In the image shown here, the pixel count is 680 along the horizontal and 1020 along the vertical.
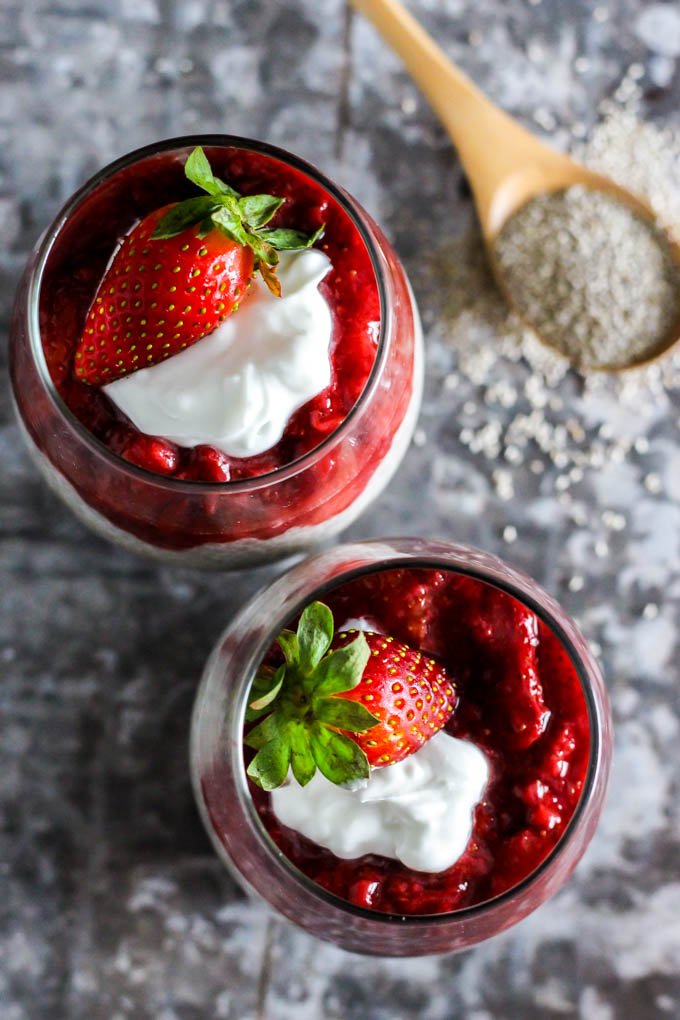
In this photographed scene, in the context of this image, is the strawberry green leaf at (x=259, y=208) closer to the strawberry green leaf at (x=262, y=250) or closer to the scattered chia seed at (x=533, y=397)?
the strawberry green leaf at (x=262, y=250)

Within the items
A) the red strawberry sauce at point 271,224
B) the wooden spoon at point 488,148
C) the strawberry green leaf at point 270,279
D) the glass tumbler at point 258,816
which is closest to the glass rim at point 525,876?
the glass tumbler at point 258,816

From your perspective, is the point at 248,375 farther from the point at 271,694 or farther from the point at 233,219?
the point at 271,694

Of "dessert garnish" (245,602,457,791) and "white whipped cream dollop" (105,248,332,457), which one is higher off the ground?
"white whipped cream dollop" (105,248,332,457)

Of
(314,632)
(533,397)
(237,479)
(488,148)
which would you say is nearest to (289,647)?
(314,632)

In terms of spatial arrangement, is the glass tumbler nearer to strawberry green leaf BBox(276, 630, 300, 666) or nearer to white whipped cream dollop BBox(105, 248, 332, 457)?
strawberry green leaf BBox(276, 630, 300, 666)

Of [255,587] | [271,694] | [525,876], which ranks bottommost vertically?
[255,587]

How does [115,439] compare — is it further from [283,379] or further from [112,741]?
[112,741]

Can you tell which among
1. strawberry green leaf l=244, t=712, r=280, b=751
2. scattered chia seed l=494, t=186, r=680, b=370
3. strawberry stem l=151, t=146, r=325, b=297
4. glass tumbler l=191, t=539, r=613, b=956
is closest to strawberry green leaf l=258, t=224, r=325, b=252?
strawberry stem l=151, t=146, r=325, b=297
